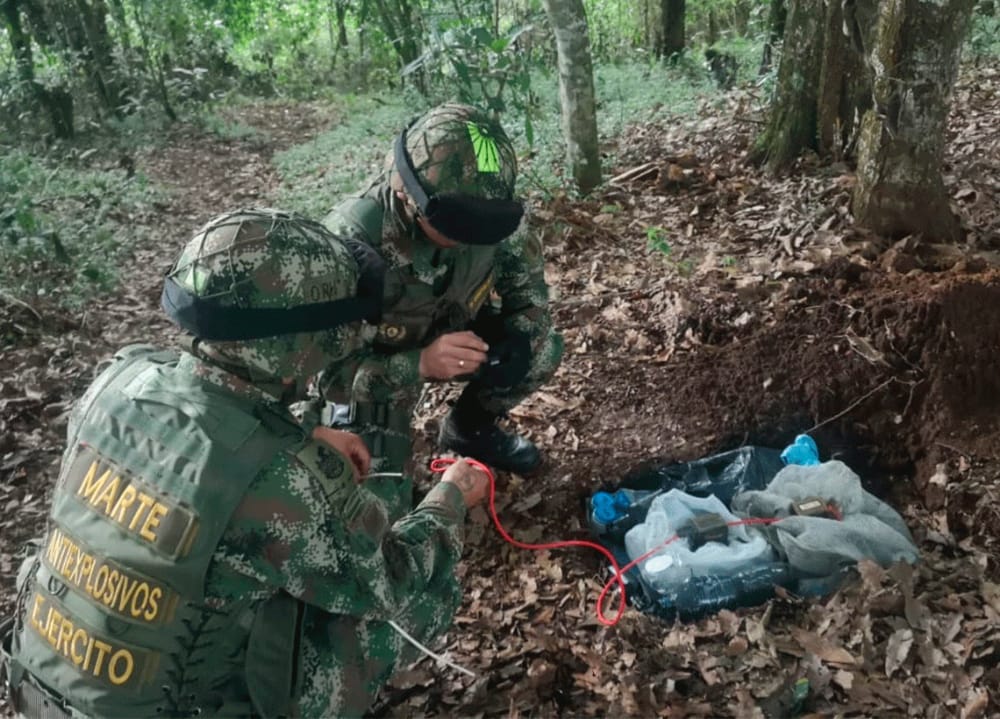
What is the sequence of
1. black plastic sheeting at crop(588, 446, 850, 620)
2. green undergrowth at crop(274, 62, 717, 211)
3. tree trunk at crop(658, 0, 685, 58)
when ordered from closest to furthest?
black plastic sheeting at crop(588, 446, 850, 620) < green undergrowth at crop(274, 62, 717, 211) < tree trunk at crop(658, 0, 685, 58)

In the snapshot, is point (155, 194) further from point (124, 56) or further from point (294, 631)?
point (294, 631)

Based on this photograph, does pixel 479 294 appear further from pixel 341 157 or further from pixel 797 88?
pixel 341 157

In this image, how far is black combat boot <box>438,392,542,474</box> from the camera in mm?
3854

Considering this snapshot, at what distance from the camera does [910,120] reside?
14.3 feet

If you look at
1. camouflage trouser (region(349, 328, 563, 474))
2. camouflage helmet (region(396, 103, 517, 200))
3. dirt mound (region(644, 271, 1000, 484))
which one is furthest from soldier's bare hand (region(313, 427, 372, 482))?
A: dirt mound (region(644, 271, 1000, 484))

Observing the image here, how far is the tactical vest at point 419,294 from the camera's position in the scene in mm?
3250

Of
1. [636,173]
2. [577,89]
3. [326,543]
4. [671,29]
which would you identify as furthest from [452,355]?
[671,29]

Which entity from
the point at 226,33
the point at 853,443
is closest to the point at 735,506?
the point at 853,443

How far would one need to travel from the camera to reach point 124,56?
1275cm

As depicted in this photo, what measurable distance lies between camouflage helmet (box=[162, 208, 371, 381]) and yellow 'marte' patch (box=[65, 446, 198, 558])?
0.36m

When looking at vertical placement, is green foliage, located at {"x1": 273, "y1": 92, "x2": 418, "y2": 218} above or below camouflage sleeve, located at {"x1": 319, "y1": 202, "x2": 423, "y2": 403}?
below

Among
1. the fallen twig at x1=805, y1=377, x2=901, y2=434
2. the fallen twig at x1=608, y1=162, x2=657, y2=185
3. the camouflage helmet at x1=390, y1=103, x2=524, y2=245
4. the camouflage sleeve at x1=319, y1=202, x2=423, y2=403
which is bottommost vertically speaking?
the fallen twig at x1=805, y1=377, x2=901, y2=434

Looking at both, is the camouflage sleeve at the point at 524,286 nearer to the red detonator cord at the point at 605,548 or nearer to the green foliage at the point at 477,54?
the red detonator cord at the point at 605,548

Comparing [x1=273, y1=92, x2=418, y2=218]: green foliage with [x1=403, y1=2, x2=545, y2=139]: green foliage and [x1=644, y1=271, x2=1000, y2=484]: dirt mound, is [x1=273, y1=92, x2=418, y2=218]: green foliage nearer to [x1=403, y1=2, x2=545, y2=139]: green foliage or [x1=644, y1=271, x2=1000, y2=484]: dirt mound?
[x1=403, y1=2, x2=545, y2=139]: green foliage
